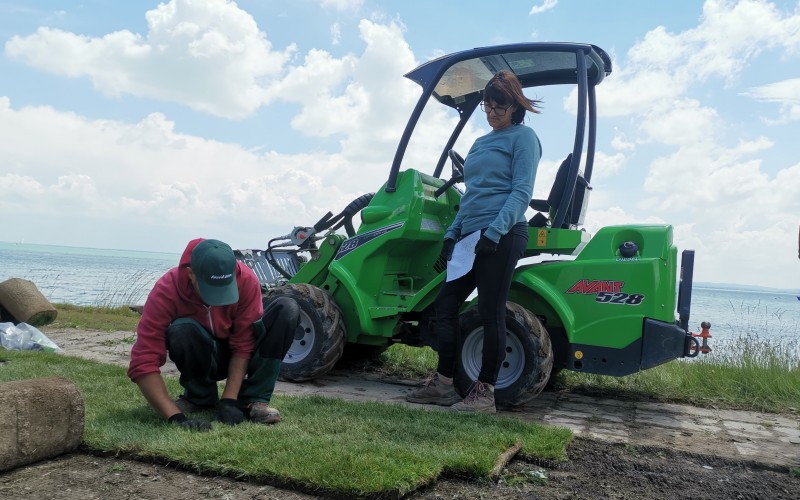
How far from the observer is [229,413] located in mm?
3486

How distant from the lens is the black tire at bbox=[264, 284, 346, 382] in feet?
17.4

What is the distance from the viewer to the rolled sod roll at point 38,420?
8.98 ft

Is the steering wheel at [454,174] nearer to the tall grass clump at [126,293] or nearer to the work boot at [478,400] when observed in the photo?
the work boot at [478,400]

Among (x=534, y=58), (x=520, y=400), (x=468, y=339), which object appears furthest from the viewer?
(x=534, y=58)

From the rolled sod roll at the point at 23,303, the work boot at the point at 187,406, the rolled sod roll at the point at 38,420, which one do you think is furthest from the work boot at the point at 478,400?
the rolled sod roll at the point at 23,303

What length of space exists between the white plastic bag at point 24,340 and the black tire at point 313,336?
225 centimetres

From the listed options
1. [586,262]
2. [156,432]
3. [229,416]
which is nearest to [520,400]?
[586,262]

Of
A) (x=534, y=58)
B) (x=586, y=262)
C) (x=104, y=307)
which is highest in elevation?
(x=534, y=58)

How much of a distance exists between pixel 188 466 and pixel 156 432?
1.42ft

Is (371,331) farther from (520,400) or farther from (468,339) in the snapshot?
(520,400)

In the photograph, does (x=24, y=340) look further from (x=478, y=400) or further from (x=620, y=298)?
(x=620, y=298)

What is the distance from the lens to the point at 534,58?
539 cm

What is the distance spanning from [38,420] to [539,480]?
6.62 feet

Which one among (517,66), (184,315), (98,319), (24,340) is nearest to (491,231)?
(184,315)
